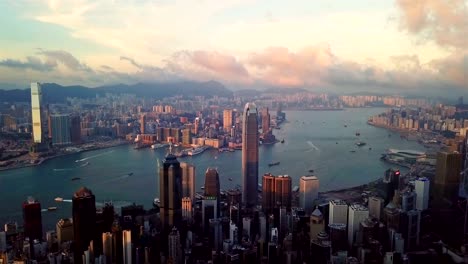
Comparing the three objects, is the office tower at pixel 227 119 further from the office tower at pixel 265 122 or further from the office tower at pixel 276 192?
the office tower at pixel 276 192

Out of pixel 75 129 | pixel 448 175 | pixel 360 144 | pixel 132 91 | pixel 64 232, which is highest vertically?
pixel 132 91

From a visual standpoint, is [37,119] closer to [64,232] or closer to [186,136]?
[186,136]

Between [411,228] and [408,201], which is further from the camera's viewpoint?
[408,201]

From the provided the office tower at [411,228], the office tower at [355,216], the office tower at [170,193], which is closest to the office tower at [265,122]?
the office tower at [170,193]

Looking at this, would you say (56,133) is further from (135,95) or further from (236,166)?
(236,166)

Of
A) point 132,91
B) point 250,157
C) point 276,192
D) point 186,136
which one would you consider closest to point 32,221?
point 276,192

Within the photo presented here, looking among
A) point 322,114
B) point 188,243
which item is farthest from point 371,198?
point 322,114

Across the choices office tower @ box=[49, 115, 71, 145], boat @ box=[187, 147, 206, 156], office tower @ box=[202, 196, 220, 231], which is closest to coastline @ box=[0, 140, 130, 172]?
office tower @ box=[49, 115, 71, 145]

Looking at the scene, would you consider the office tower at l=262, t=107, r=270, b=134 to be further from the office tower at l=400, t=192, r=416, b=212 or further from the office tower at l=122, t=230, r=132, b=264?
the office tower at l=122, t=230, r=132, b=264
